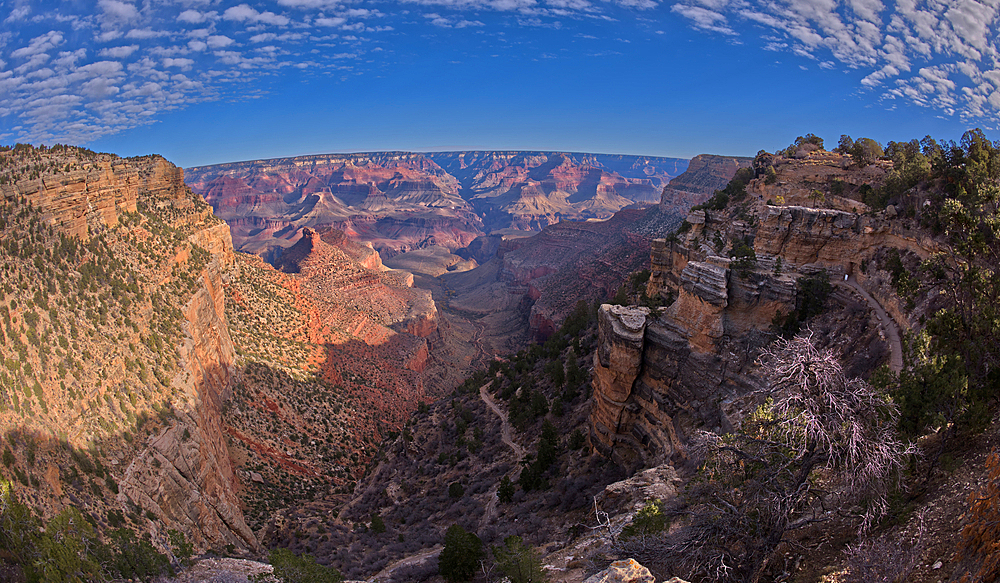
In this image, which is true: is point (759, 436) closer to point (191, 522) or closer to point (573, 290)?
point (191, 522)

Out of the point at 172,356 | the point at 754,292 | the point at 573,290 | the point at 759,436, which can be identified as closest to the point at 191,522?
the point at 172,356

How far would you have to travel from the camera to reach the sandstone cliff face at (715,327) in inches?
919

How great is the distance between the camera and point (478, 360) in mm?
80000

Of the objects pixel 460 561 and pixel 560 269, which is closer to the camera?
pixel 460 561

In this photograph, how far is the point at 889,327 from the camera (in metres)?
19.9

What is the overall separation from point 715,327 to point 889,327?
712cm

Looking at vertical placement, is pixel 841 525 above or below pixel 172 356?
above

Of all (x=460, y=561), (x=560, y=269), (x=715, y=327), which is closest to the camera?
(x=460, y=561)

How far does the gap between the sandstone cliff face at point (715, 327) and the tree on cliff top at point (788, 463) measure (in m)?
11.1

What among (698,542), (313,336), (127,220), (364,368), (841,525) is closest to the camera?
(698,542)

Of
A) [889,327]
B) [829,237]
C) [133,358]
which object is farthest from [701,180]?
[133,358]

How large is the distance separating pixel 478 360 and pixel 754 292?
2319 inches

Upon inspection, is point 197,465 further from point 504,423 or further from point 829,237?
point 829,237

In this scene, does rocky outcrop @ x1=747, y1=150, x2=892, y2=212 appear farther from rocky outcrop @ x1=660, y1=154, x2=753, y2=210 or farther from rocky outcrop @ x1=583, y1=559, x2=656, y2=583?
rocky outcrop @ x1=660, y1=154, x2=753, y2=210
